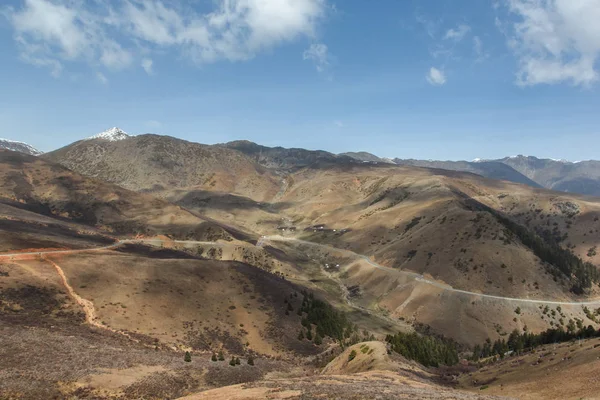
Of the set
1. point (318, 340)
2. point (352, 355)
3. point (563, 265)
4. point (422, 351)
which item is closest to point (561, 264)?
point (563, 265)

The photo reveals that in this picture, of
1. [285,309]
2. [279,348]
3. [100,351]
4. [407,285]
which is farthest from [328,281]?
[100,351]

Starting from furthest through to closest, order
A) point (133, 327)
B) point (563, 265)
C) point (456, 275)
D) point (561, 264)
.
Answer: point (561, 264)
point (563, 265)
point (456, 275)
point (133, 327)

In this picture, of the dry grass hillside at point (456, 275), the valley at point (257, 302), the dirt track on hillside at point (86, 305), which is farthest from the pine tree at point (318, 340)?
the dry grass hillside at point (456, 275)

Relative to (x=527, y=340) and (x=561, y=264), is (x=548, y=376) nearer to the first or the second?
(x=527, y=340)

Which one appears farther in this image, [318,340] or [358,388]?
[318,340]

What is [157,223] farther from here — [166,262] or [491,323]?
[491,323]

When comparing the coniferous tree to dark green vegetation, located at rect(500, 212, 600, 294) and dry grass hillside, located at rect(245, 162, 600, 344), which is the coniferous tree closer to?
dry grass hillside, located at rect(245, 162, 600, 344)

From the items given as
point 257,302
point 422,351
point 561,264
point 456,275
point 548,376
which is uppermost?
point 561,264

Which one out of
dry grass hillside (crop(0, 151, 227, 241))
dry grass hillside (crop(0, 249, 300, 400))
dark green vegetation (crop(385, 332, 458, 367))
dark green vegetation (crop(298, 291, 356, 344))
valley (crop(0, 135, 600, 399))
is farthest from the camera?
dry grass hillside (crop(0, 151, 227, 241))

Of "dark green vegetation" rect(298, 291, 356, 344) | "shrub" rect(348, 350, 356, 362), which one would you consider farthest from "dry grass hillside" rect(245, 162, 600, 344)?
"shrub" rect(348, 350, 356, 362)

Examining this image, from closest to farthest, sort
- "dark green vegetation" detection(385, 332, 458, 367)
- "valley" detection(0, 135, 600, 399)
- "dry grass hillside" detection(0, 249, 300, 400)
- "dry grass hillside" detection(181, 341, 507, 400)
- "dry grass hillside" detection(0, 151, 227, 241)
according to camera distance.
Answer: "dry grass hillside" detection(181, 341, 507, 400)
"dry grass hillside" detection(0, 249, 300, 400)
"valley" detection(0, 135, 600, 399)
"dark green vegetation" detection(385, 332, 458, 367)
"dry grass hillside" detection(0, 151, 227, 241)
